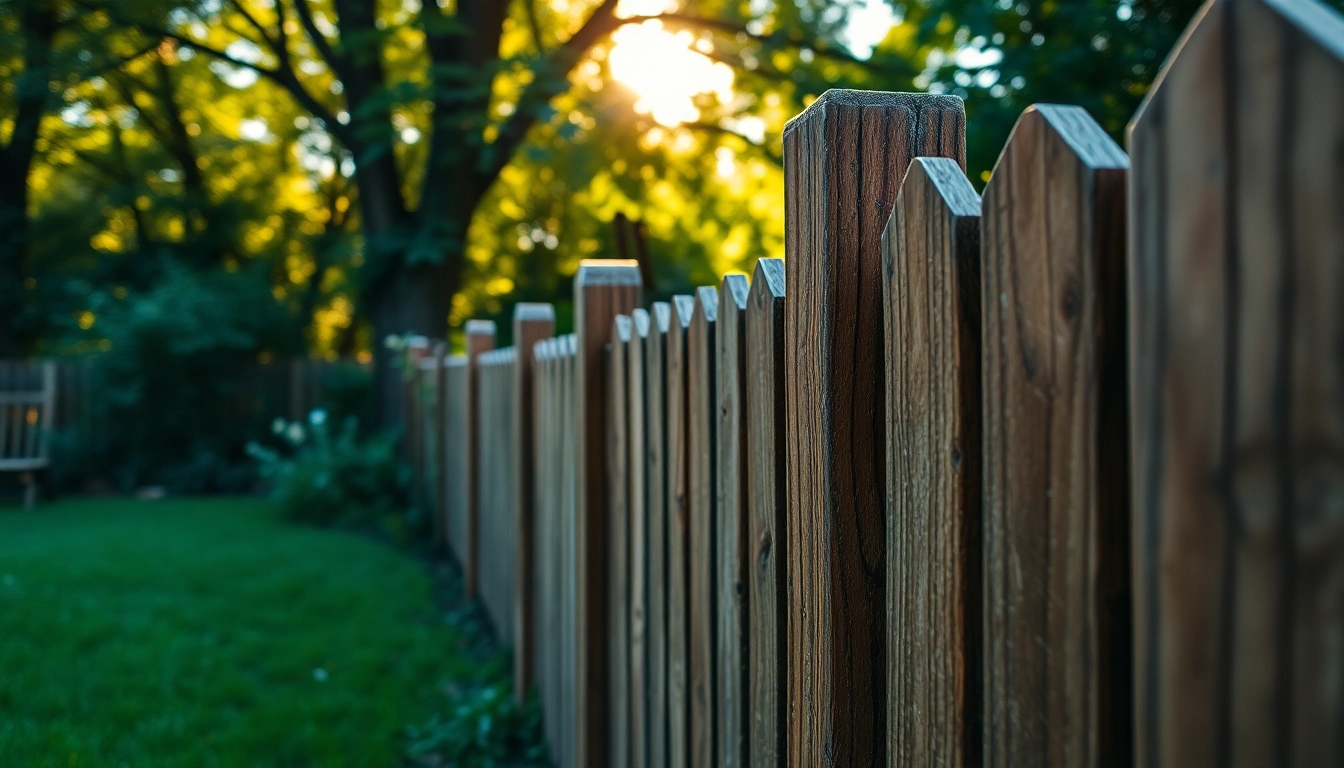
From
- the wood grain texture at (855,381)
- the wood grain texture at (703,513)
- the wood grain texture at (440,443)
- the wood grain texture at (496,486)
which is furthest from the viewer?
the wood grain texture at (440,443)

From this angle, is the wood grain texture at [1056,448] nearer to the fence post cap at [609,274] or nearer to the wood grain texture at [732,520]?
the wood grain texture at [732,520]

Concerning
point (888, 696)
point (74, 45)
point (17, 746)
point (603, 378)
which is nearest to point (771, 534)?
point (888, 696)

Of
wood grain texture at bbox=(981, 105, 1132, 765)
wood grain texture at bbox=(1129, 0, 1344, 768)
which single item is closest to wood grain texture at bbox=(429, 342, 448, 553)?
wood grain texture at bbox=(981, 105, 1132, 765)

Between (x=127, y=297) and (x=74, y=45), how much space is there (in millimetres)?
3540

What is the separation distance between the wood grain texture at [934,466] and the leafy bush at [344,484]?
27.7 feet

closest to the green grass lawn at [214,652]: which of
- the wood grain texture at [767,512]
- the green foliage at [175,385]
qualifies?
the wood grain texture at [767,512]

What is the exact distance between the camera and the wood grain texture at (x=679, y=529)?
2.13 metres

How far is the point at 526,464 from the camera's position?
14.4 feet

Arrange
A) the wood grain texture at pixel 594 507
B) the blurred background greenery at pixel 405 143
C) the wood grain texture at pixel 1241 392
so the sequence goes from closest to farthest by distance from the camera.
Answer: the wood grain texture at pixel 1241 392 → the wood grain texture at pixel 594 507 → the blurred background greenery at pixel 405 143

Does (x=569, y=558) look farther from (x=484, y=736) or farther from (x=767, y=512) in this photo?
(x=767, y=512)

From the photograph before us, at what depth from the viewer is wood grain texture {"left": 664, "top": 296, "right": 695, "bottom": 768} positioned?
2.13 meters

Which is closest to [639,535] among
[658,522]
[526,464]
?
[658,522]

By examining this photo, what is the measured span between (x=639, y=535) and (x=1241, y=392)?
196cm

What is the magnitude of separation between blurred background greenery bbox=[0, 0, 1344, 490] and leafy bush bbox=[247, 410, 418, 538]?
202 cm
